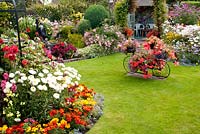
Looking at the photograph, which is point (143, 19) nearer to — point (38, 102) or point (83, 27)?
point (83, 27)

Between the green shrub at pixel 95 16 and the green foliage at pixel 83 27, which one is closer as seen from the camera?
the green foliage at pixel 83 27

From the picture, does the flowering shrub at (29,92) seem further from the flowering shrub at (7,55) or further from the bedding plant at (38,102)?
the flowering shrub at (7,55)

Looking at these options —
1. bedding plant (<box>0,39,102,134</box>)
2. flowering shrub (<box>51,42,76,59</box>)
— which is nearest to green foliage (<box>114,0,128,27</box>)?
flowering shrub (<box>51,42,76,59</box>)

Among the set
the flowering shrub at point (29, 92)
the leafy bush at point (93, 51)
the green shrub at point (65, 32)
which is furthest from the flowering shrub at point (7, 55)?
the green shrub at point (65, 32)

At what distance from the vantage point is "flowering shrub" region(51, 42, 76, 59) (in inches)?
497

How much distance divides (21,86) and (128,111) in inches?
88.8

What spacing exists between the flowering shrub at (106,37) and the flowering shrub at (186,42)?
2.08m

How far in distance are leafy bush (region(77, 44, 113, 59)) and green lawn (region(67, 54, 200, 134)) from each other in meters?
2.16

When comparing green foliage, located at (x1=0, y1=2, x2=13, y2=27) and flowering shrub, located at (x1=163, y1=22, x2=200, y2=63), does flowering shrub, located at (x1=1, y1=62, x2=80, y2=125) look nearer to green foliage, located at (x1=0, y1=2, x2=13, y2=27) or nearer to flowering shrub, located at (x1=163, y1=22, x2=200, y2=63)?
green foliage, located at (x1=0, y1=2, x2=13, y2=27)

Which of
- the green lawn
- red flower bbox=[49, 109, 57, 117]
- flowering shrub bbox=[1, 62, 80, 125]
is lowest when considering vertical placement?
the green lawn

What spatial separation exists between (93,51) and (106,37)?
928 millimetres

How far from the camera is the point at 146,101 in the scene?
23.6 ft

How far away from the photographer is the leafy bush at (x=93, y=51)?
12945mm

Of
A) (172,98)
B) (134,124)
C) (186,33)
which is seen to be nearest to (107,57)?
(186,33)
